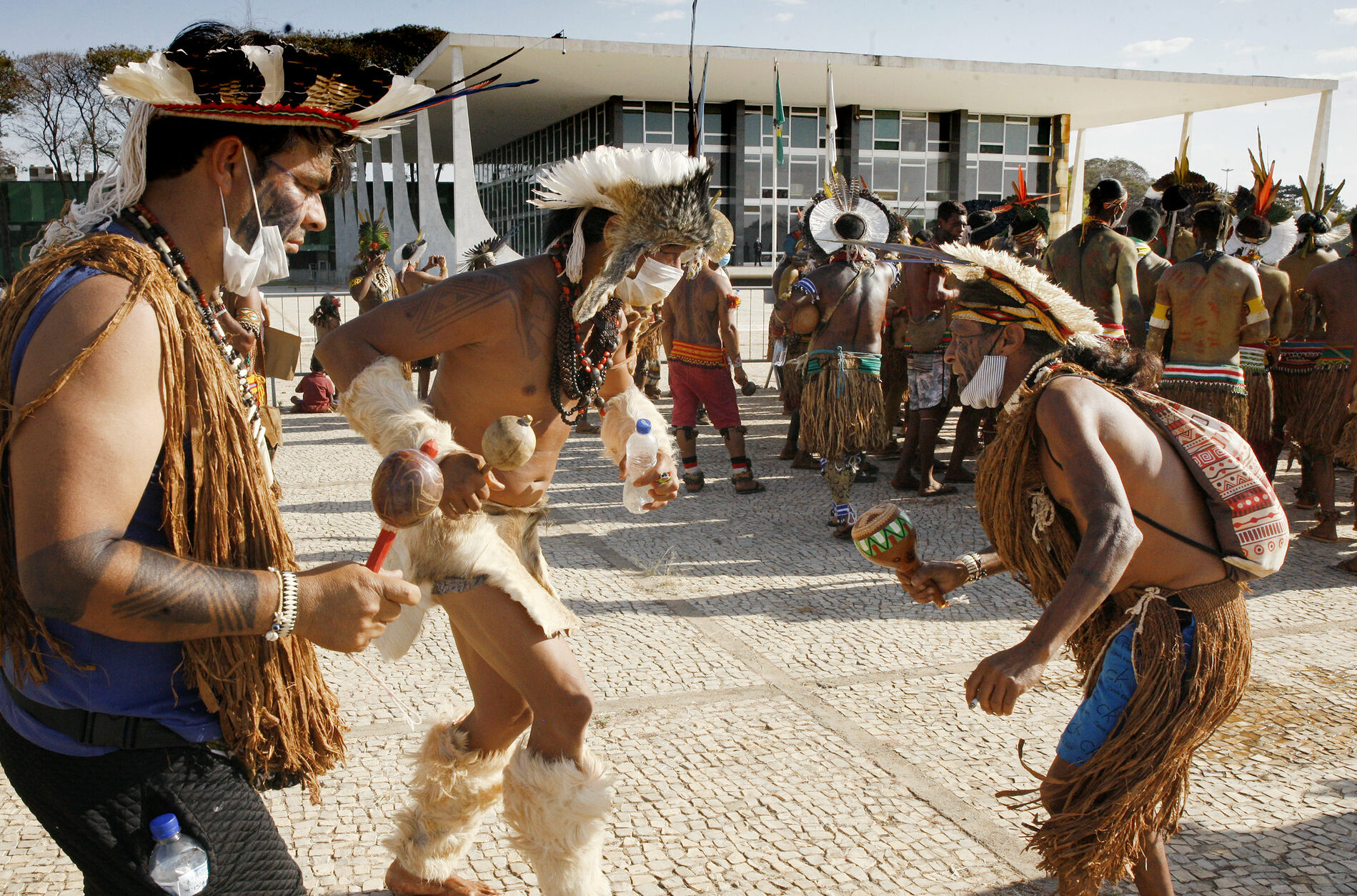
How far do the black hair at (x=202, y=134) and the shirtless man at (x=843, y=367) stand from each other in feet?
18.3

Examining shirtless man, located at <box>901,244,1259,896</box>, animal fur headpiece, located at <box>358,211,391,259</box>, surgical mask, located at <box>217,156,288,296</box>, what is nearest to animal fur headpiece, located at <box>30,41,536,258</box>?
surgical mask, located at <box>217,156,288,296</box>

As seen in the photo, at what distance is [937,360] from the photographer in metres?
8.20

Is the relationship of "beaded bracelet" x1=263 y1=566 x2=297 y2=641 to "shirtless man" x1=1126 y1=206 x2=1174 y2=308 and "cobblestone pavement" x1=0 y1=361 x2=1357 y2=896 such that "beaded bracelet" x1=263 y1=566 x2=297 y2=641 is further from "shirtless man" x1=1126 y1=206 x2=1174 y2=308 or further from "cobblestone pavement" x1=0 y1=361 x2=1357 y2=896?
"shirtless man" x1=1126 y1=206 x2=1174 y2=308

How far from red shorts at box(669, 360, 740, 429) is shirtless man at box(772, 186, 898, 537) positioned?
0.91m

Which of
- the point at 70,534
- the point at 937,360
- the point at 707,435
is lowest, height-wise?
the point at 707,435

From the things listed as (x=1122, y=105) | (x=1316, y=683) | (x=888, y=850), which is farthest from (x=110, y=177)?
(x=1122, y=105)

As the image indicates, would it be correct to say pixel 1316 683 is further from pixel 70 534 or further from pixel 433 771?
pixel 70 534

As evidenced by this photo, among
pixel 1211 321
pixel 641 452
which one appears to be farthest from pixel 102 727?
pixel 1211 321

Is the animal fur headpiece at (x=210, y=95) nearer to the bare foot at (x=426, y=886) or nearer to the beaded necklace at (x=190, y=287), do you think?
the beaded necklace at (x=190, y=287)

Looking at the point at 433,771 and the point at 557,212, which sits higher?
the point at 557,212

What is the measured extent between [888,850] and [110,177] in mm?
Result: 2672

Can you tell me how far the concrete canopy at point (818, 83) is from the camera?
25.1 metres

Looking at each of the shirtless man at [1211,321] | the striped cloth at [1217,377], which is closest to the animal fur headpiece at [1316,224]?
the shirtless man at [1211,321]

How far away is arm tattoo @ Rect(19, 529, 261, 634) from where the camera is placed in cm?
140
